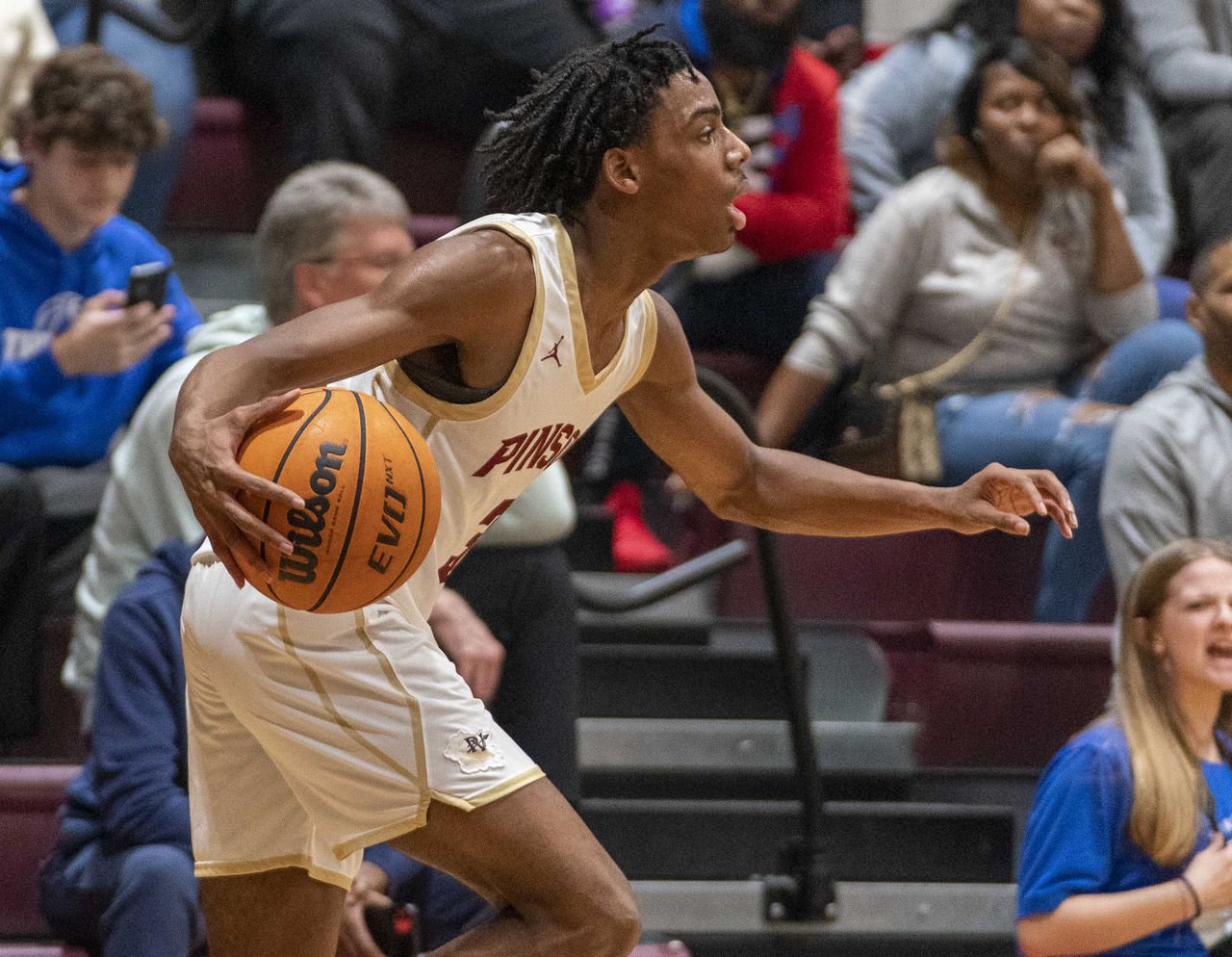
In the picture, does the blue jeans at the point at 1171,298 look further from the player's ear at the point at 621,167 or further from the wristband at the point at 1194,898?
the player's ear at the point at 621,167

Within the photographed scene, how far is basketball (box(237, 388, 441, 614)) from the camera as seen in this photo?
223cm

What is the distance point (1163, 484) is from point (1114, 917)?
3.99ft

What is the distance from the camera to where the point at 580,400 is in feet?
8.66

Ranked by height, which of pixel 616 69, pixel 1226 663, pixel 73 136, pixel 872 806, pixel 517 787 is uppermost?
pixel 616 69

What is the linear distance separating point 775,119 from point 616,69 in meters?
2.26

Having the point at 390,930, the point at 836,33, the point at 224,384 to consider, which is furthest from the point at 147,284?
the point at 836,33

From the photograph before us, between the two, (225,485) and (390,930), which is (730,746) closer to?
(390,930)

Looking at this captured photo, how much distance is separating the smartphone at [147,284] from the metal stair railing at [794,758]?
3.52 ft

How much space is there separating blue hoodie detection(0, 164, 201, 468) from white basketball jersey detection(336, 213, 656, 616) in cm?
161

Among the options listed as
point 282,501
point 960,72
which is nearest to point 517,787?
point 282,501

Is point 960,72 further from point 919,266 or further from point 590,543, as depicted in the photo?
point 590,543

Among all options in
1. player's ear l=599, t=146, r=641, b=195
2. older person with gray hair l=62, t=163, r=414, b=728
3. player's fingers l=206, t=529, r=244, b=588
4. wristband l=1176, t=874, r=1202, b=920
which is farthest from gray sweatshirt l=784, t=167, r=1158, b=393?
player's fingers l=206, t=529, r=244, b=588

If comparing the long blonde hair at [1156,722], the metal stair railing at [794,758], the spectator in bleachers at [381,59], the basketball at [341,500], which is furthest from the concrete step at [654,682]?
the basketball at [341,500]

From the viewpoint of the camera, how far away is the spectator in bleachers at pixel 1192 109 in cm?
554
